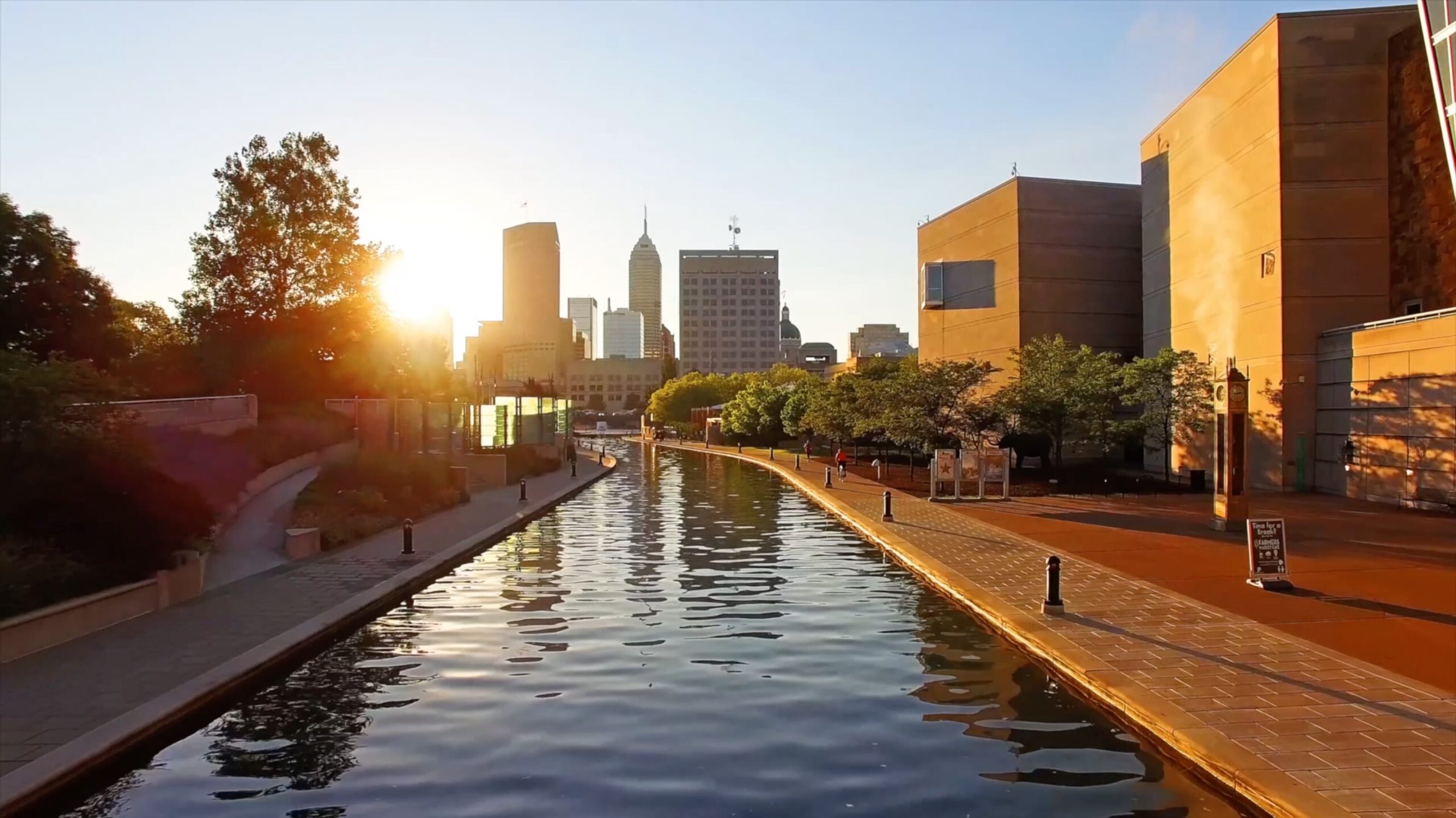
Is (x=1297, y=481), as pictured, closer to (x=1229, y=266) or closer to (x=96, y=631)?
(x=1229, y=266)

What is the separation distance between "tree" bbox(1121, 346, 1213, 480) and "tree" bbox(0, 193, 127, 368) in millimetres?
33794

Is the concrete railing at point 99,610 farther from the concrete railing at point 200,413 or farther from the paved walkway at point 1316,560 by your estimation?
the paved walkway at point 1316,560

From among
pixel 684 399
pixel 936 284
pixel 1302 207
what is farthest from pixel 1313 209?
pixel 684 399

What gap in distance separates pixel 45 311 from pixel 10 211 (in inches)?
116

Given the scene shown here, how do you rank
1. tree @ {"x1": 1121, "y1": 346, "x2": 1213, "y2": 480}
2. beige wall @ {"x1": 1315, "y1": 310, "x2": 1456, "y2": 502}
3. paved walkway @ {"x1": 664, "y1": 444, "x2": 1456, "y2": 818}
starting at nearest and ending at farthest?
paved walkway @ {"x1": 664, "y1": 444, "x2": 1456, "y2": 818}, beige wall @ {"x1": 1315, "y1": 310, "x2": 1456, "y2": 502}, tree @ {"x1": 1121, "y1": 346, "x2": 1213, "y2": 480}

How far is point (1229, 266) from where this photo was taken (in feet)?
122

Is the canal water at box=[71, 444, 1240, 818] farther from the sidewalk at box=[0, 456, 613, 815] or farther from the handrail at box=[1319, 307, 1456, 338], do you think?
the handrail at box=[1319, 307, 1456, 338]

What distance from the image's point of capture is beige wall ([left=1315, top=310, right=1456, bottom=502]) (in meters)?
27.8

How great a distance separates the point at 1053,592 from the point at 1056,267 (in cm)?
4370

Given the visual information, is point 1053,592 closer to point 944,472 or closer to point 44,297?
point 944,472

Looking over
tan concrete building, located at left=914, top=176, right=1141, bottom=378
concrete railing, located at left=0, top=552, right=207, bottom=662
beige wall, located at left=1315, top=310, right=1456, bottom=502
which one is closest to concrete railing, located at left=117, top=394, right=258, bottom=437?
concrete railing, located at left=0, top=552, right=207, bottom=662

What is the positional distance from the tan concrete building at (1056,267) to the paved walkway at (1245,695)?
39.0 metres

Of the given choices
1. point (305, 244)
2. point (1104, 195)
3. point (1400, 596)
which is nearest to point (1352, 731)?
point (1400, 596)

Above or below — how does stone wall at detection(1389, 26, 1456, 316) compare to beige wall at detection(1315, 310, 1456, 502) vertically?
above
